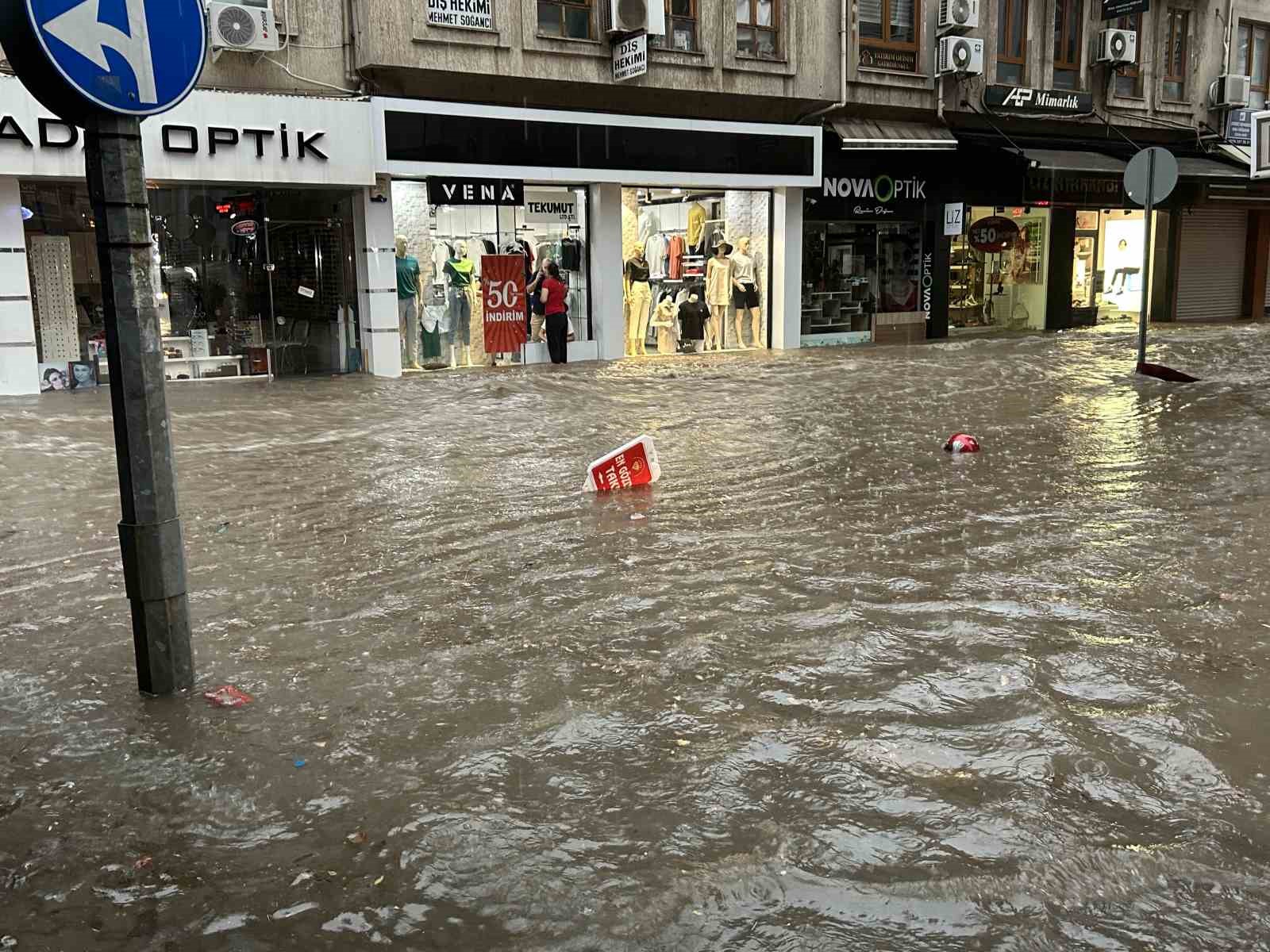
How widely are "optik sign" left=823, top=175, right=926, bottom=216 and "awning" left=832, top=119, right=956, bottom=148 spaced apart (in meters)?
0.97

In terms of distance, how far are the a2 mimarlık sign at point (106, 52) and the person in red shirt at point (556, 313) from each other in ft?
49.1

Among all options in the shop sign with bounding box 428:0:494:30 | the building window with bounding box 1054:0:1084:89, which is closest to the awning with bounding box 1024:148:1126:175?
the building window with bounding box 1054:0:1084:89

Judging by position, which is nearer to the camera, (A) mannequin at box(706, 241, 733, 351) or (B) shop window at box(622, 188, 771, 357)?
(B) shop window at box(622, 188, 771, 357)

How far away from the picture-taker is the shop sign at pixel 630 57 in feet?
57.9

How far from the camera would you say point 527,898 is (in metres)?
2.97

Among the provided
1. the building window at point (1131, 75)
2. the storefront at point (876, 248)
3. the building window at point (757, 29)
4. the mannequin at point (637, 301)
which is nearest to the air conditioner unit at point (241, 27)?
the mannequin at point (637, 301)

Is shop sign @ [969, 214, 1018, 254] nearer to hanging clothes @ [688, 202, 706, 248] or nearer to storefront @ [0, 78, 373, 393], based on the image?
hanging clothes @ [688, 202, 706, 248]

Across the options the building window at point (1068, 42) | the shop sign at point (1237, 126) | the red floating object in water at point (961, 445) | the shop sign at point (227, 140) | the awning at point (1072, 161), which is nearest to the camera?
the red floating object in water at point (961, 445)

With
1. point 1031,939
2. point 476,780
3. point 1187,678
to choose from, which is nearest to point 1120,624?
point 1187,678

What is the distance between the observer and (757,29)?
20000mm

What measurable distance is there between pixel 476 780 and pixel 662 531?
11.5 ft

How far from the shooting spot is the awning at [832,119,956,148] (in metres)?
21.4

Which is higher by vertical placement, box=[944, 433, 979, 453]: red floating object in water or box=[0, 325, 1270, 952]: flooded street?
box=[944, 433, 979, 453]: red floating object in water

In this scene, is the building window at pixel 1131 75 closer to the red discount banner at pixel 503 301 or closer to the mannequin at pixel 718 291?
the mannequin at pixel 718 291
